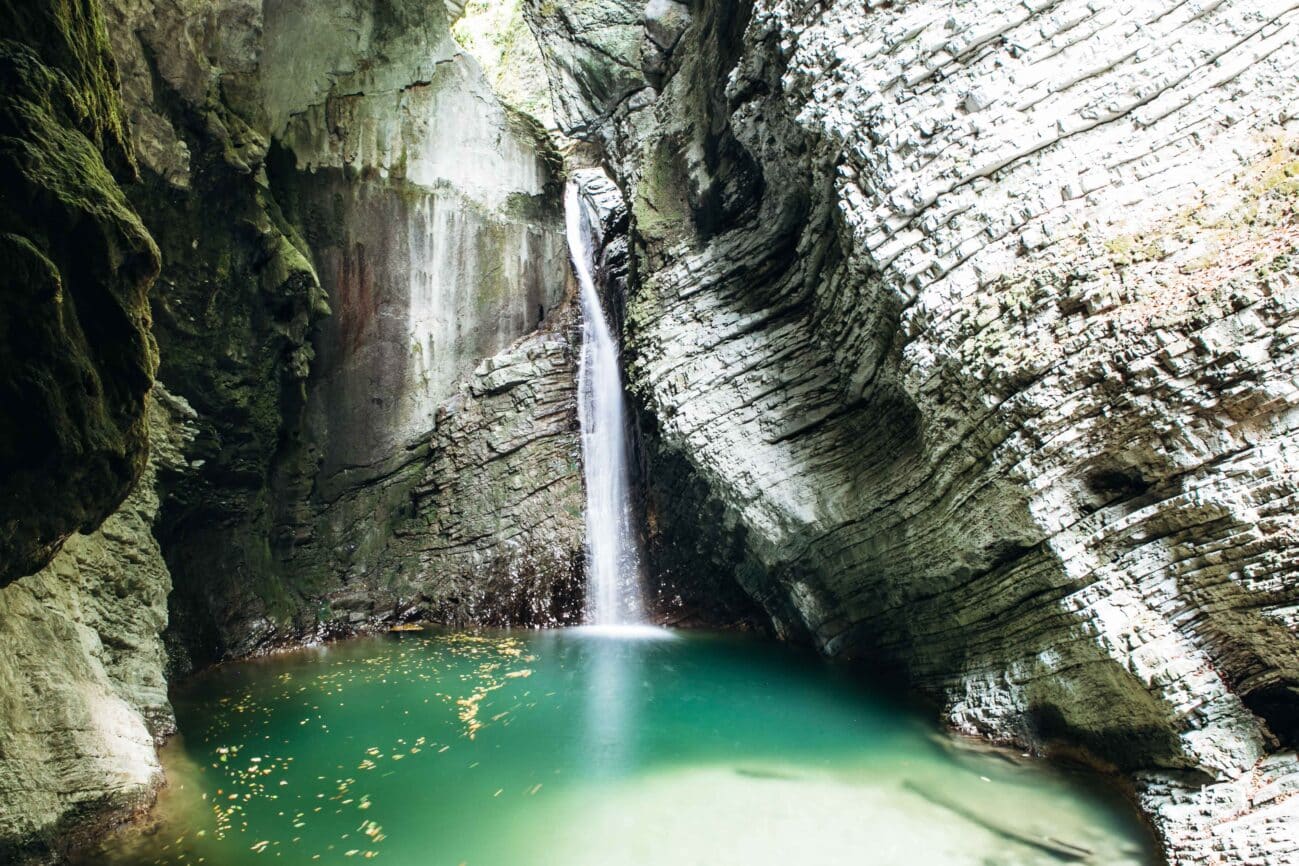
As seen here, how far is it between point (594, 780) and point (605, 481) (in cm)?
836

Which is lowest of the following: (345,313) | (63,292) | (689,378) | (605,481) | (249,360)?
(63,292)

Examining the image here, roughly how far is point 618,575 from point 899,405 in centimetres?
747

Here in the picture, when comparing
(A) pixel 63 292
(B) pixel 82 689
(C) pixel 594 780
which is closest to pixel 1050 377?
(C) pixel 594 780

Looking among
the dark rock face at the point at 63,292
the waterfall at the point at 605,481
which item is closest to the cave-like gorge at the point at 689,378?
the dark rock face at the point at 63,292

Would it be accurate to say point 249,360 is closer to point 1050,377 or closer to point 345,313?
point 345,313

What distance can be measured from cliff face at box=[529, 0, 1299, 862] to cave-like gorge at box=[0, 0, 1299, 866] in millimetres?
39

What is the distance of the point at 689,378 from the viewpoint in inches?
466

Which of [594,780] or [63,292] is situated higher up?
[63,292]

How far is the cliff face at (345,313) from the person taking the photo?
443 inches

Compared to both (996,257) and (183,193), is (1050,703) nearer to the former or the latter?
(996,257)

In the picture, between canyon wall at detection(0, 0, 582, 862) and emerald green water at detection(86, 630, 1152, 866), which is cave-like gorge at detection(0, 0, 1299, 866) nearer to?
canyon wall at detection(0, 0, 582, 862)

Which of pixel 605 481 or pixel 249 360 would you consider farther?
pixel 605 481

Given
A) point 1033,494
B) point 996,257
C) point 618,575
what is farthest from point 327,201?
point 1033,494

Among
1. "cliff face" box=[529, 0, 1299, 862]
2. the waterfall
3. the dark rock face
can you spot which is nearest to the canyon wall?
the dark rock face
